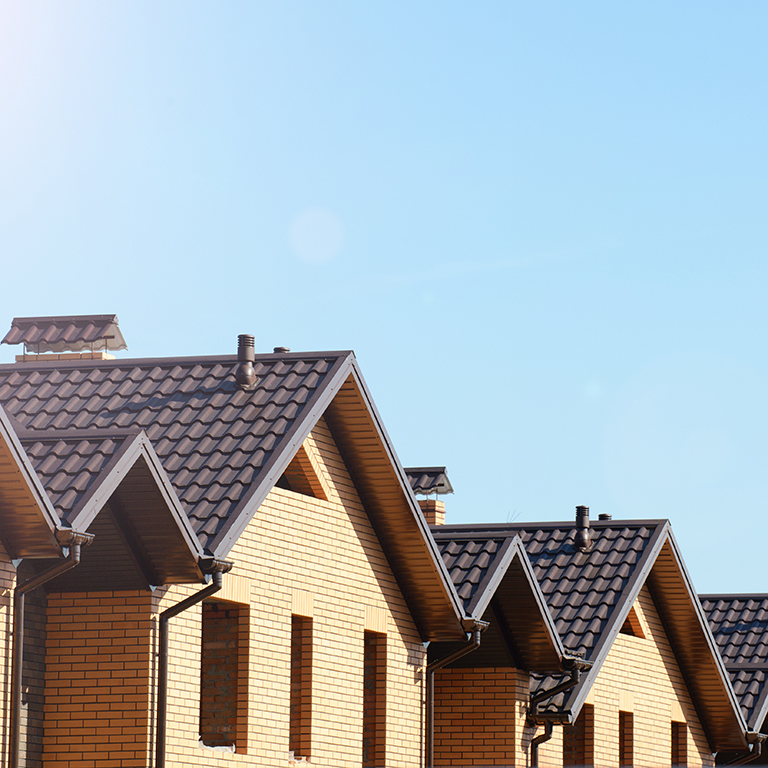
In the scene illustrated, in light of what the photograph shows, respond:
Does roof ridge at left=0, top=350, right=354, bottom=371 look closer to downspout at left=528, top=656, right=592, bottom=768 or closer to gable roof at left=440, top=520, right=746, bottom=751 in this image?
gable roof at left=440, top=520, right=746, bottom=751

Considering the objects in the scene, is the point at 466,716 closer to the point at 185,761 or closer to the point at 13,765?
the point at 185,761

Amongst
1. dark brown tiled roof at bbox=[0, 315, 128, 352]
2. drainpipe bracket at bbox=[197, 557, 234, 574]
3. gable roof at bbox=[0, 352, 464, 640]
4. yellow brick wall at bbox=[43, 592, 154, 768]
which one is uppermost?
dark brown tiled roof at bbox=[0, 315, 128, 352]

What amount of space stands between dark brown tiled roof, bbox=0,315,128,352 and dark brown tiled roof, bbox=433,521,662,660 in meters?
4.48

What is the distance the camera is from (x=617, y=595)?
20594mm

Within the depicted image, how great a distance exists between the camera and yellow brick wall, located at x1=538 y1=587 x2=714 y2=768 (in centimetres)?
2125

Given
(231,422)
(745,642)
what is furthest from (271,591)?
(745,642)

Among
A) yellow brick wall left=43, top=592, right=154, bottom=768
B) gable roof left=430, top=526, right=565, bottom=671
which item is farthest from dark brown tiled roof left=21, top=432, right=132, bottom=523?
gable roof left=430, top=526, right=565, bottom=671

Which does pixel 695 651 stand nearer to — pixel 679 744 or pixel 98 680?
pixel 679 744

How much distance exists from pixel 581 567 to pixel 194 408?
8.47 metres

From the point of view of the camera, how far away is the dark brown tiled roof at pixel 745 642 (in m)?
24.9

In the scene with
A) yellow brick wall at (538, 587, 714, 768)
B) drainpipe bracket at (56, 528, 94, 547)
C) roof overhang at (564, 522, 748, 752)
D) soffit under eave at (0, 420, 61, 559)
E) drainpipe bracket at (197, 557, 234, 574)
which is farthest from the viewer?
roof overhang at (564, 522, 748, 752)

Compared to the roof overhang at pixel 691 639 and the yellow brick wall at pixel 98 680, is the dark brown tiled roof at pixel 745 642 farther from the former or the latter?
the yellow brick wall at pixel 98 680

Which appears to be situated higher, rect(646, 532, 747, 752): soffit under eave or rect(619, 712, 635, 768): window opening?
rect(646, 532, 747, 752): soffit under eave

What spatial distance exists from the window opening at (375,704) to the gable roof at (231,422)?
2.69 ft
